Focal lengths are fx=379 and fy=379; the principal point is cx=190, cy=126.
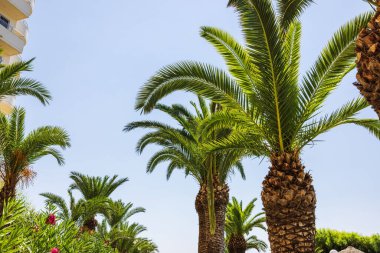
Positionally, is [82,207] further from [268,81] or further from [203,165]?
[268,81]

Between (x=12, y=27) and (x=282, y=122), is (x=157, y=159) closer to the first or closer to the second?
(x=282, y=122)

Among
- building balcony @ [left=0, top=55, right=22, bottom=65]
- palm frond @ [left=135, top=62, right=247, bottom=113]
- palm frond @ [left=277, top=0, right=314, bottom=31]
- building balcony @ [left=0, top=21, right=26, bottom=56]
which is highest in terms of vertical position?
building balcony @ [left=0, top=21, right=26, bottom=56]

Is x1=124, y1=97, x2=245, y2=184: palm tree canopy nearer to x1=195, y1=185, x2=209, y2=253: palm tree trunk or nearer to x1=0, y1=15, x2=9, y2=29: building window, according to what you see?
x1=195, y1=185, x2=209, y2=253: palm tree trunk

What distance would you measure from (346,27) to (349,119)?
2.29 m

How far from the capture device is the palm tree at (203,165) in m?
14.9

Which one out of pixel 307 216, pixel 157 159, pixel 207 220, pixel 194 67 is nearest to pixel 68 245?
pixel 307 216

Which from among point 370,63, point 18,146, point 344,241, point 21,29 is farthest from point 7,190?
point 21,29

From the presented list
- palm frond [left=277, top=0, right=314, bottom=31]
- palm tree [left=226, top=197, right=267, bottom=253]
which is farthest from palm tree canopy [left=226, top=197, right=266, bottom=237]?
palm frond [left=277, top=0, right=314, bottom=31]

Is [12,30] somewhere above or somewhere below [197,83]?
above

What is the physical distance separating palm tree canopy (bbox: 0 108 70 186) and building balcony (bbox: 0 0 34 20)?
16.5 meters

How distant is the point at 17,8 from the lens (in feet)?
96.7

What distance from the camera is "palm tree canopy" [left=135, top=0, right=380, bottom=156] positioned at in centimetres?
828

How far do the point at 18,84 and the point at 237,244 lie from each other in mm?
15389

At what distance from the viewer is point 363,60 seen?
4.84 meters
